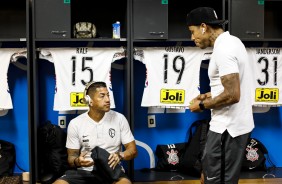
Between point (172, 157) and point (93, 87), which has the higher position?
point (93, 87)

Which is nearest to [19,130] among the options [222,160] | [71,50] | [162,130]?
[71,50]

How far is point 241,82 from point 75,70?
1.93m

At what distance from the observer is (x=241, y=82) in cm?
229

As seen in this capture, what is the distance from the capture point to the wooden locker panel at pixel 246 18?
149 inches

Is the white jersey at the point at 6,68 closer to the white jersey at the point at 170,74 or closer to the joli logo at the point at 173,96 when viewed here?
the white jersey at the point at 170,74

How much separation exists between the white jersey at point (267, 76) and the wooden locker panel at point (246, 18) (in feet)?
0.79

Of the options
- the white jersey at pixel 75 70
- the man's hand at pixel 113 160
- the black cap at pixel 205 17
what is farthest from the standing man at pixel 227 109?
the white jersey at pixel 75 70

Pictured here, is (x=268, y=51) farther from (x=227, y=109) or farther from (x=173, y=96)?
(x=227, y=109)

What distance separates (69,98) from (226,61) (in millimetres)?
1974

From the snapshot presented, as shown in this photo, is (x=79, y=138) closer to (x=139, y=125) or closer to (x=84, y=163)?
(x=84, y=163)

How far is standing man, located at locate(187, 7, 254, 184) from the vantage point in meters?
2.21

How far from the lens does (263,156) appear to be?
4.14 metres

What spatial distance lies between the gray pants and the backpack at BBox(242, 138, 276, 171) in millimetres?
1853

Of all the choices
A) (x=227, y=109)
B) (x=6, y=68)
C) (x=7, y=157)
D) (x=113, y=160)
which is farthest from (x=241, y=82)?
(x=7, y=157)
